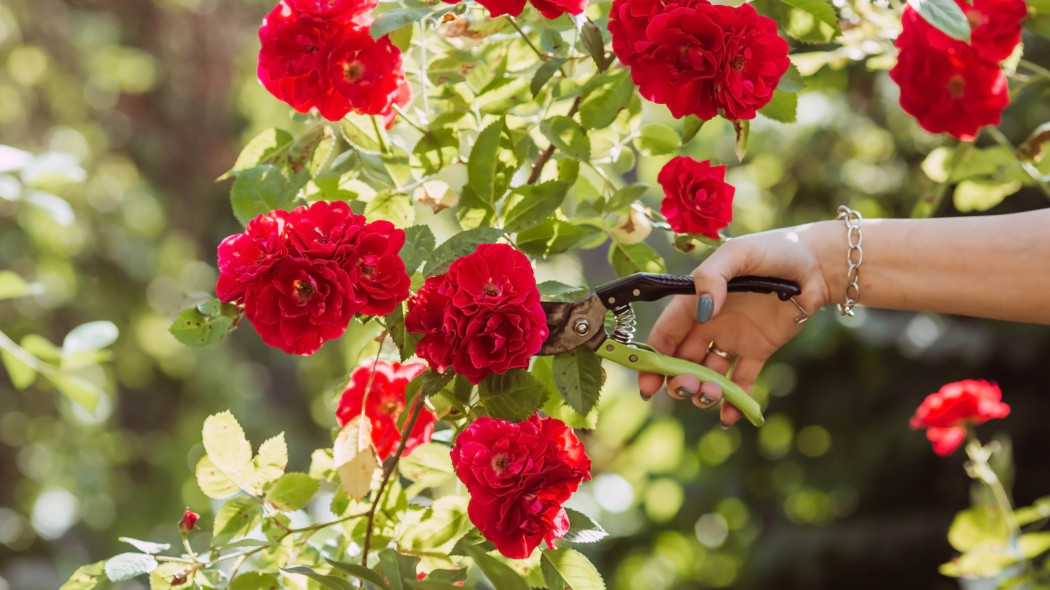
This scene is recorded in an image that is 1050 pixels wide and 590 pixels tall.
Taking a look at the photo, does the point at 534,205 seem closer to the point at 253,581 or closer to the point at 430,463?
the point at 430,463

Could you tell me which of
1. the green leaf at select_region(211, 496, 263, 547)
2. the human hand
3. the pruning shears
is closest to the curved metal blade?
the pruning shears

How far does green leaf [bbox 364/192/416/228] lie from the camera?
90cm

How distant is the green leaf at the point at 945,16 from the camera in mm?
756

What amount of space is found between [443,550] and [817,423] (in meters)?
2.12

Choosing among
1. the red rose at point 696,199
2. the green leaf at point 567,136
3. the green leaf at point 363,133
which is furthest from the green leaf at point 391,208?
the red rose at point 696,199

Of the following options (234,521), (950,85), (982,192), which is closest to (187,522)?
(234,521)

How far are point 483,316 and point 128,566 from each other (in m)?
0.38

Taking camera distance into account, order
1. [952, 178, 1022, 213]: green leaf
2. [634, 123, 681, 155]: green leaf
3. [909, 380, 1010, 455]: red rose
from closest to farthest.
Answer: [634, 123, 681, 155]: green leaf
[952, 178, 1022, 213]: green leaf
[909, 380, 1010, 455]: red rose

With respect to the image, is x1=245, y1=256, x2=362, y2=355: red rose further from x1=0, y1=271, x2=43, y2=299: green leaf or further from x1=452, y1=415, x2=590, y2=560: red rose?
x1=0, y1=271, x2=43, y2=299: green leaf

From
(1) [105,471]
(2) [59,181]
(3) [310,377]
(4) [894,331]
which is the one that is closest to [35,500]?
(1) [105,471]

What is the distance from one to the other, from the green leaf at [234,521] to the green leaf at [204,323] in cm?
17

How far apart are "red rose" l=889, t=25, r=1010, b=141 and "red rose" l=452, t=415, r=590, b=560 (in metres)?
0.70

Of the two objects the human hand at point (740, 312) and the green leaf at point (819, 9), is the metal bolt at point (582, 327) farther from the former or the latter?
the green leaf at point (819, 9)

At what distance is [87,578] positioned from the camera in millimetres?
796
